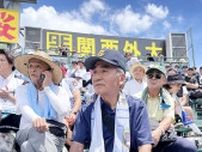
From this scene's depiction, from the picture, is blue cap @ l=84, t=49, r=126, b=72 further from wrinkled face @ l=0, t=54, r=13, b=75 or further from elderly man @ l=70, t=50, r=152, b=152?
wrinkled face @ l=0, t=54, r=13, b=75

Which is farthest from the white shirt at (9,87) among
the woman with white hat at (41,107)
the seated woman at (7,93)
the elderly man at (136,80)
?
the elderly man at (136,80)

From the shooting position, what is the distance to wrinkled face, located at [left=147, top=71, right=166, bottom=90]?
3.46m

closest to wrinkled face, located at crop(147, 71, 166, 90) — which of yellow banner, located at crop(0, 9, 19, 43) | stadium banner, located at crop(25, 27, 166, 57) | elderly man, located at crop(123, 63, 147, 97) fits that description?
elderly man, located at crop(123, 63, 147, 97)

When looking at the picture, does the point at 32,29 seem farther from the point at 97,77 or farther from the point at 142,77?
the point at 97,77

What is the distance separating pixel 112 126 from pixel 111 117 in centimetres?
6

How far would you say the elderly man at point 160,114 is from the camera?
10.2 feet

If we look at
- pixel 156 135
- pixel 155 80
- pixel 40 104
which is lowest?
pixel 156 135

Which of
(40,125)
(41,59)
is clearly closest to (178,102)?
(41,59)

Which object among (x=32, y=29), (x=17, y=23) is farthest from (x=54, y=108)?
(x=32, y=29)

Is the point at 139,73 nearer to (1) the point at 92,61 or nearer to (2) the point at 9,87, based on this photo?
(2) the point at 9,87

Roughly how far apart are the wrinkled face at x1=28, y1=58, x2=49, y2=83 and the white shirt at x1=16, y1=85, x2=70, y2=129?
0.10m

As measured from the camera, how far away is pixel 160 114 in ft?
11.2

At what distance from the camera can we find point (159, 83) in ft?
11.4

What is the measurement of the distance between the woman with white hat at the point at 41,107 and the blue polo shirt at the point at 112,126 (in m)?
0.48
